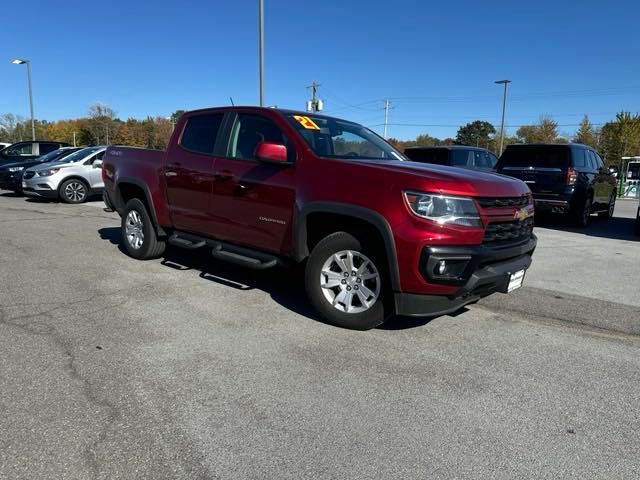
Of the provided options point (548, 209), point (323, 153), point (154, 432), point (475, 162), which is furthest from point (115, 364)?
point (475, 162)

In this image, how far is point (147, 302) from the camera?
4.88 meters

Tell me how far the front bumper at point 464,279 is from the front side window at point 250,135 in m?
1.90

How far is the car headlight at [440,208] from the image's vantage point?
367 cm

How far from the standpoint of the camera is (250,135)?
5.11m

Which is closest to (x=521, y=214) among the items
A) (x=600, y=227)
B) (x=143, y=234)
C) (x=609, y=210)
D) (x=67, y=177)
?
(x=143, y=234)

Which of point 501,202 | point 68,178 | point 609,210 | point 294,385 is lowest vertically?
point 294,385

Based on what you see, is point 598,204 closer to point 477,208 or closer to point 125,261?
point 477,208

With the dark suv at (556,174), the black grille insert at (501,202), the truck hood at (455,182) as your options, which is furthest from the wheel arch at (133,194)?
the dark suv at (556,174)

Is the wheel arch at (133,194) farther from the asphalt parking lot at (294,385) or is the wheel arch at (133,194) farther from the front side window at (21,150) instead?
the front side window at (21,150)

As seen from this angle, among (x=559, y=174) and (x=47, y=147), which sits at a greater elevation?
(x=47, y=147)

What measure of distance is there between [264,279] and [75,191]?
10405 mm

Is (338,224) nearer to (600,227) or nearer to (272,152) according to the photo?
(272,152)

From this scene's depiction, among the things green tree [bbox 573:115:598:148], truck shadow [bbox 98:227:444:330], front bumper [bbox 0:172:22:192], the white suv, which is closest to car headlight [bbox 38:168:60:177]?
the white suv

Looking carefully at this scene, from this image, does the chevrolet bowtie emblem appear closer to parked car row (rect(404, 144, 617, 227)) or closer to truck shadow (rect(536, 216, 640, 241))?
parked car row (rect(404, 144, 617, 227))
